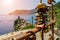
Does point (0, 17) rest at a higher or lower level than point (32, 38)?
lower

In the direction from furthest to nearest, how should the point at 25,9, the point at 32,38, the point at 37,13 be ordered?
the point at 25,9 → the point at 37,13 → the point at 32,38

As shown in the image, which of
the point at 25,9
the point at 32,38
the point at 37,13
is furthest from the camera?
the point at 25,9

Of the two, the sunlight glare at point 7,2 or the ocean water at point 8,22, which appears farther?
the sunlight glare at point 7,2

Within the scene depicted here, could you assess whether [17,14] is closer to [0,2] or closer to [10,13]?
[10,13]

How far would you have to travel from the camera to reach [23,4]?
20.7 ft

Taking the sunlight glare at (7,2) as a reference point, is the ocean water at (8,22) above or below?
below

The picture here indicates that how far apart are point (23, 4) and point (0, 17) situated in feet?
3.16

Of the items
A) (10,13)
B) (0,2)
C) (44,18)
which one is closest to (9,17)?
(10,13)

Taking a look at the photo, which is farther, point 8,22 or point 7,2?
point 7,2

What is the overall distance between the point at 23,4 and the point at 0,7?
2.58 feet

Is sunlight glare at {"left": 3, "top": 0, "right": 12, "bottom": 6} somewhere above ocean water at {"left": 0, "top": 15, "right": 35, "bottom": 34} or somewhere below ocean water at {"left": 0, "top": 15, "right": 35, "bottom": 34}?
above

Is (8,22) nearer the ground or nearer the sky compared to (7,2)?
nearer the ground

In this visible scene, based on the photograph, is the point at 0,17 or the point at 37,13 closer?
the point at 37,13

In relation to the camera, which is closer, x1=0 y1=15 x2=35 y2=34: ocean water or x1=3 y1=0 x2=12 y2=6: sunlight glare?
x1=0 y1=15 x2=35 y2=34: ocean water
